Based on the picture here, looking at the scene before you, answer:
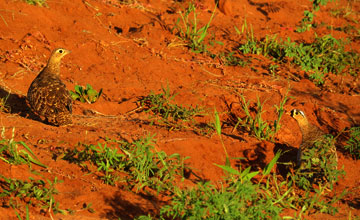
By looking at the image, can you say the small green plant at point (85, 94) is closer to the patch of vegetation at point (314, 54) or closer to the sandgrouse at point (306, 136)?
the sandgrouse at point (306, 136)

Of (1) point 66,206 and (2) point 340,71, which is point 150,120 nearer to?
(1) point 66,206

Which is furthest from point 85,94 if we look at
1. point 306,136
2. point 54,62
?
point 306,136

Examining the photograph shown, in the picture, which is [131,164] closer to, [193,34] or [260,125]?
[260,125]

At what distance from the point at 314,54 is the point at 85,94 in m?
4.43

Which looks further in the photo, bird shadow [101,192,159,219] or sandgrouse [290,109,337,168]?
sandgrouse [290,109,337,168]

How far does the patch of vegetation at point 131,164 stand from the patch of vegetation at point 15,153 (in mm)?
457

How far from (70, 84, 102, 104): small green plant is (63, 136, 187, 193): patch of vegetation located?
5.64 ft

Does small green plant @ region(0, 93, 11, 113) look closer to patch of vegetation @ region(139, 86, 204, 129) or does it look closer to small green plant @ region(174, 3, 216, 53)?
patch of vegetation @ region(139, 86, 204, 129)

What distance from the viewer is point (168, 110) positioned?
7.71m

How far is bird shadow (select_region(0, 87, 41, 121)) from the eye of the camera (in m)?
7.43

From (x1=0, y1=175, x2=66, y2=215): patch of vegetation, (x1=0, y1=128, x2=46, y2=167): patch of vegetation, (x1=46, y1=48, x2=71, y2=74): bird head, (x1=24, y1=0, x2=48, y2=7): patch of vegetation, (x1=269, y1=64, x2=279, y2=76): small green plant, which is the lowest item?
(x1=269, y1=64, x2=279, y2=76): small green plant

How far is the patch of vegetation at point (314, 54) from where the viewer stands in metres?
9.70

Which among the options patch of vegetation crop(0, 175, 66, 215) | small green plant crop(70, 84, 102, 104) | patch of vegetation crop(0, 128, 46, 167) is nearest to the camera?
patch of vegetation crop(0, 175, 66, 215)

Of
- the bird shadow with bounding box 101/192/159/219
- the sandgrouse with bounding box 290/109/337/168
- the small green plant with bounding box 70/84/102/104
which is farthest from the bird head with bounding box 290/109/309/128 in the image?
the small green plant with bounding box 70/84/102/104
